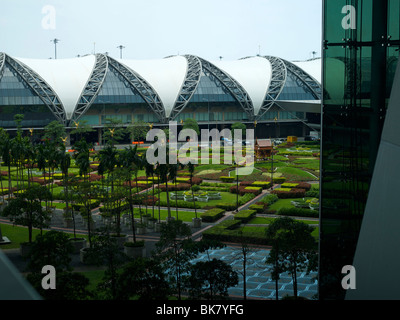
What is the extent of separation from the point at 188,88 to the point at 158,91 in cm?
548

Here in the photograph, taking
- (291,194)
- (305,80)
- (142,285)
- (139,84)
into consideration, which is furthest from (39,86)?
(142,285)

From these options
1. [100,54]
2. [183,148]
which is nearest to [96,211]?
[183,148]

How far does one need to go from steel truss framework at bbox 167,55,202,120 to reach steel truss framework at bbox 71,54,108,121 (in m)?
13.2

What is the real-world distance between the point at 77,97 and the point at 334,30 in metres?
74.4

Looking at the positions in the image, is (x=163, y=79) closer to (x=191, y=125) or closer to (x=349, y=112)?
(x=191, y=125)

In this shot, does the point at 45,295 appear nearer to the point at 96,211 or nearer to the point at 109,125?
the point at 96,211

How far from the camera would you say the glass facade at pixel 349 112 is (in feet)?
28.1

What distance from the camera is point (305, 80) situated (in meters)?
94.9

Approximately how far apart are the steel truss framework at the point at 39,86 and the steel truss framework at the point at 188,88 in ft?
61.6

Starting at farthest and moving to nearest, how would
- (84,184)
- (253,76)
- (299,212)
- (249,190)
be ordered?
1. (253,76)
2. (249,190)
3. (299,212)
4. (84,184)

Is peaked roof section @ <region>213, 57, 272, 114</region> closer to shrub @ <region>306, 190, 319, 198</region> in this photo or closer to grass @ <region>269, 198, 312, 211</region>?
shrub @ <region>306, 190, 319, 198</region>

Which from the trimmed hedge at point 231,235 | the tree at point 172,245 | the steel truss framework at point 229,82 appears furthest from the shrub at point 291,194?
the steel truss framework at point 229,82

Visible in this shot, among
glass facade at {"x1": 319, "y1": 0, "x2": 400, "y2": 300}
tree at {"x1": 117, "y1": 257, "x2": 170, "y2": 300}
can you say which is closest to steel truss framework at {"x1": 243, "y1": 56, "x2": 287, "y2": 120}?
tree at {"x1": 117, "y1": 257, "x2": 170, "y2": 300}

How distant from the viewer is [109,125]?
78.2 m
